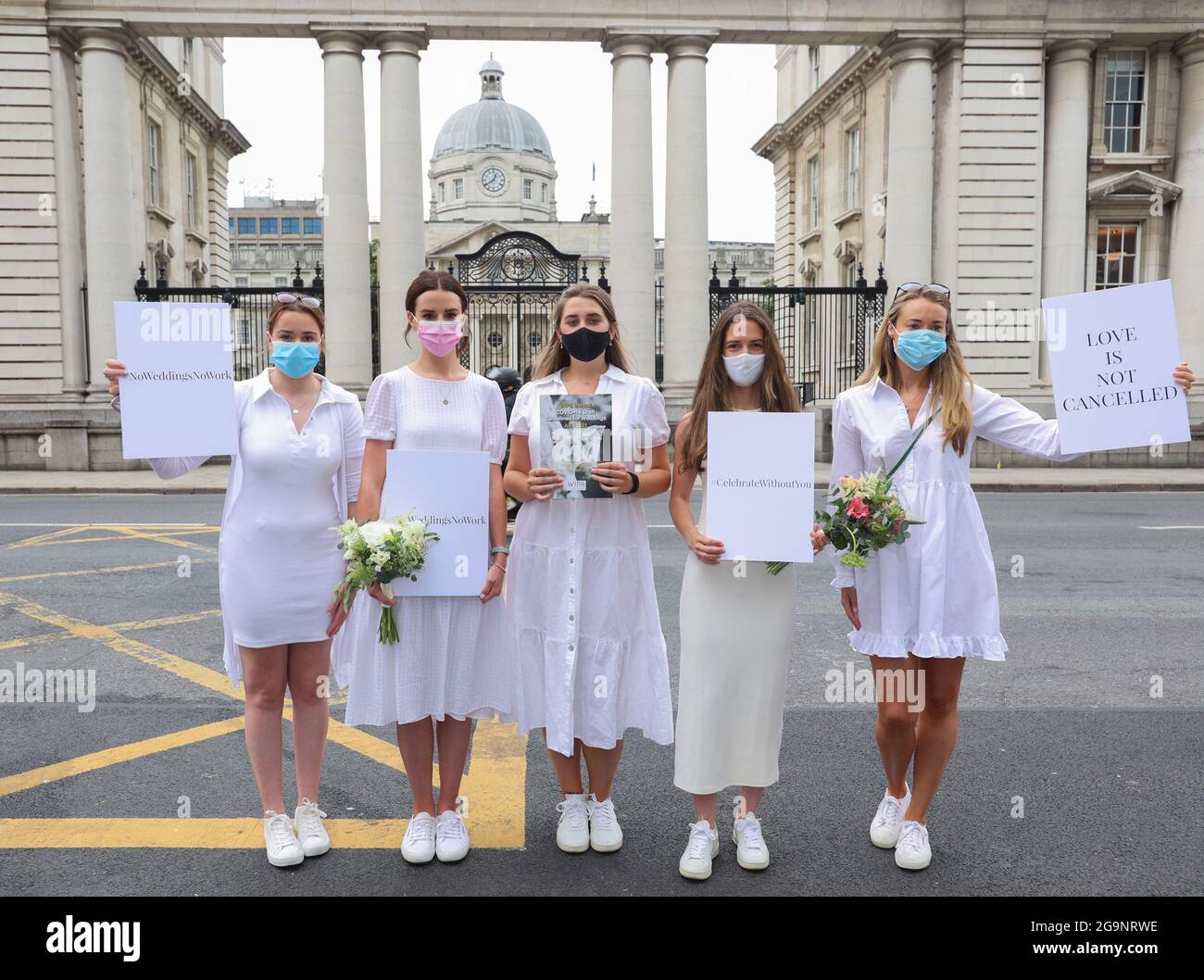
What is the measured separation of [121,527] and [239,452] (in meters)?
9.89

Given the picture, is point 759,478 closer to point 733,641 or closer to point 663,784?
point 733,641

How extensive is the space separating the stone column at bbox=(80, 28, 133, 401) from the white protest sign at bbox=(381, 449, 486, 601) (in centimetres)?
2168

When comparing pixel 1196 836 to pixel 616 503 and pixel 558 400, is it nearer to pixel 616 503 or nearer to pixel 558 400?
pixel 616 503

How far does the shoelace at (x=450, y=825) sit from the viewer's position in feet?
12.1

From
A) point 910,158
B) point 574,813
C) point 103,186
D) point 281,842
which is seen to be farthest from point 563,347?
point 103,186

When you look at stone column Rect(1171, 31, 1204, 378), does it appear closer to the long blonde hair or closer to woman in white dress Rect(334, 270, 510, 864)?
the long blonde hair

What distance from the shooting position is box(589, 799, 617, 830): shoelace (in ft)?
12.3

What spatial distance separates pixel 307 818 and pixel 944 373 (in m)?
2.91

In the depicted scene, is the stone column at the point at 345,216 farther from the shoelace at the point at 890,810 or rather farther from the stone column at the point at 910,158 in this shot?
the shoelace at the point at 890,810

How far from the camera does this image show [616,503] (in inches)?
146

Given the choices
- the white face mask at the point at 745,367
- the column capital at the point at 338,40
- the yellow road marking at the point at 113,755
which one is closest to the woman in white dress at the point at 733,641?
the white face mask at the point at 745,367

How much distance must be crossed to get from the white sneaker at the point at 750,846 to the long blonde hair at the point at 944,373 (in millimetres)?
1564

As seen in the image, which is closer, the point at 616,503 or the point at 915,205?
the point at 616,503

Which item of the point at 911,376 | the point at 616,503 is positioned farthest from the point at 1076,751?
the point at 616,503
